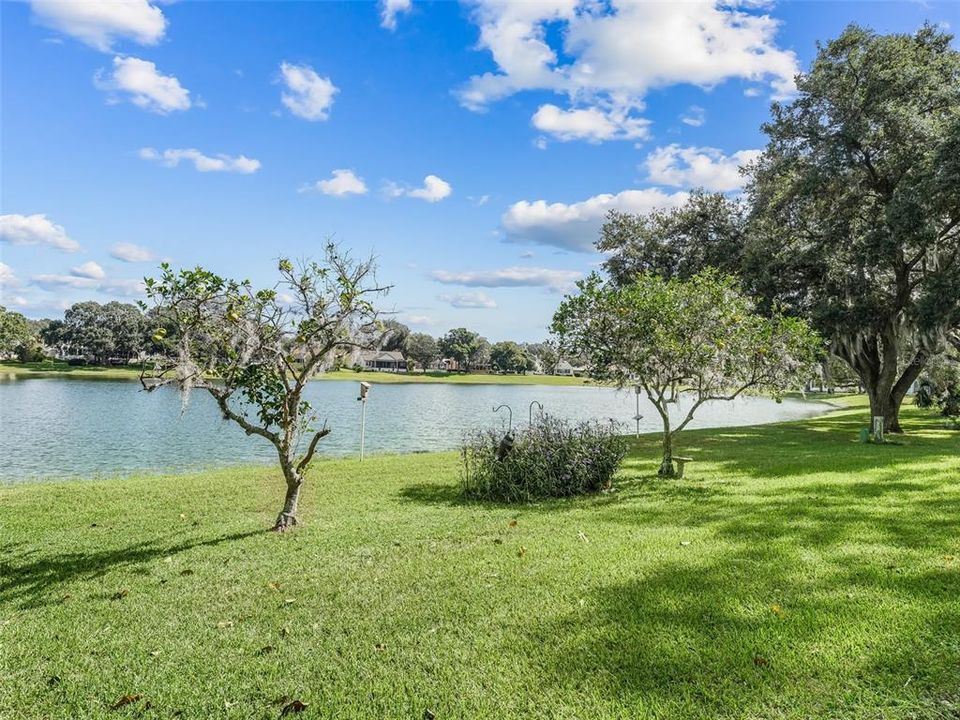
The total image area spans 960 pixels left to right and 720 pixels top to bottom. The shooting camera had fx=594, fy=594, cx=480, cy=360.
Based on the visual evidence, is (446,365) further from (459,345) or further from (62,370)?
(62,370)

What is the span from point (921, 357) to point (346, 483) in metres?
21.0

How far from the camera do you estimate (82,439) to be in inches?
762

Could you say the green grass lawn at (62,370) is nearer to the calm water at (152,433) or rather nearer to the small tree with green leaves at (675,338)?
the calm water at (152,433)

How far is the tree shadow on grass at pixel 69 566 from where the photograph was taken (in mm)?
5293

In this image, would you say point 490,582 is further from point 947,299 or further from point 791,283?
point 791,283

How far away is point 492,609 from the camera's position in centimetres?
467

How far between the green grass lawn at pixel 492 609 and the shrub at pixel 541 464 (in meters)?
0.54

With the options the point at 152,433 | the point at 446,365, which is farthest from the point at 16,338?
the point at 152,433

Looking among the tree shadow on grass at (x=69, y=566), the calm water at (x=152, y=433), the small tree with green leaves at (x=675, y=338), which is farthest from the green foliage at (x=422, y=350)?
the tree shadow on grass at (x=69, y=566)

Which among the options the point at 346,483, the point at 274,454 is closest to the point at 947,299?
the point at 346,483

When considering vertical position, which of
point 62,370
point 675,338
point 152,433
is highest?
point 675,338

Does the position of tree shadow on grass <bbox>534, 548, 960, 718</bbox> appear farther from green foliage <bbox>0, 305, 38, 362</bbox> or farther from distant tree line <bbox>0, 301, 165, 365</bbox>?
green foliage <bbox>0, 305, 38, 362</bbox>

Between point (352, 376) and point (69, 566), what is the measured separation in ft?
269

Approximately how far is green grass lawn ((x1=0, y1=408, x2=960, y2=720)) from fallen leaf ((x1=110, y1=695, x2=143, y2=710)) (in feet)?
0.13
